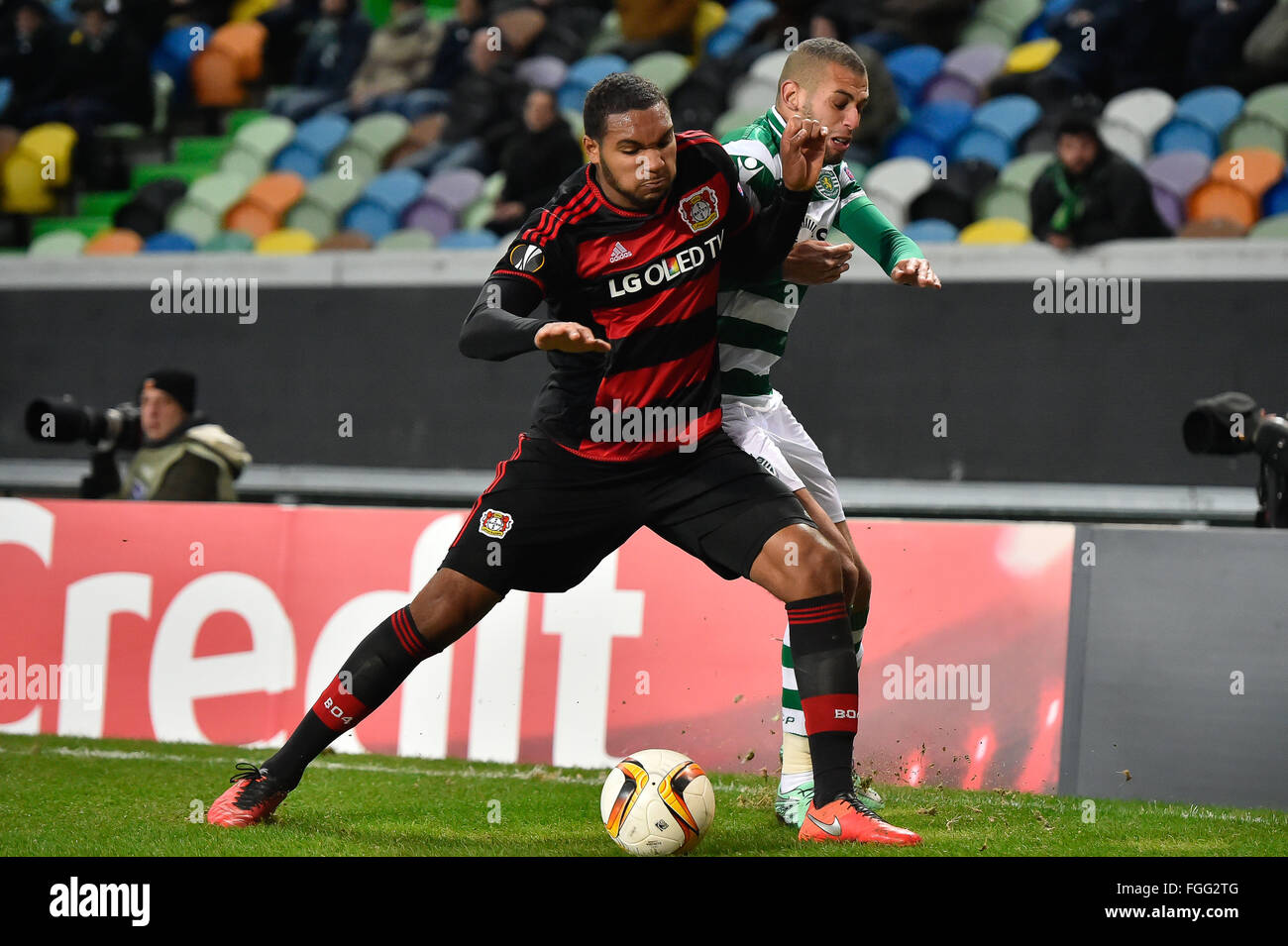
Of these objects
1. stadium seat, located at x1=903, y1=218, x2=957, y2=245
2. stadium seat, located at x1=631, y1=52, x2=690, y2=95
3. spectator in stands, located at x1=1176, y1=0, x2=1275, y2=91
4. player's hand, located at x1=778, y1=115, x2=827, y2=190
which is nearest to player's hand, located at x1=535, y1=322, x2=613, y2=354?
player's hand, located at x1=778, y1=115, x2=827, y2=190

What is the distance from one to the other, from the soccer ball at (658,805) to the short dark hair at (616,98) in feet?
6.16

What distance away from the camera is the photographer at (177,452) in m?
8.06

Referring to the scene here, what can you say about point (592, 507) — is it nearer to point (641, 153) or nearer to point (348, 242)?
point (641, 153)

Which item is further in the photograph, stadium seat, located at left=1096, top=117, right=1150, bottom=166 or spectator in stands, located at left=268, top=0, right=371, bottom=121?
spectator in stands, located at left=268, top=0, right=371, bottom=121

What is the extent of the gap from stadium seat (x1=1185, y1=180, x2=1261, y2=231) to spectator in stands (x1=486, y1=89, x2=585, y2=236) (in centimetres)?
413

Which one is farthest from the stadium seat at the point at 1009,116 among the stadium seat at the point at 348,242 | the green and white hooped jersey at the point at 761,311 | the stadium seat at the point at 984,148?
the green and white hooped jersey at the point at 761,311

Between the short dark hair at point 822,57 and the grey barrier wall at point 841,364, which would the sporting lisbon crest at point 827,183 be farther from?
the grey barrier wall at point 841,364

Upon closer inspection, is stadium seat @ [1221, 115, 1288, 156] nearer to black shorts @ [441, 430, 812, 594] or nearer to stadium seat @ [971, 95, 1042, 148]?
stadium seat @ [971, 95, 1042, 148]

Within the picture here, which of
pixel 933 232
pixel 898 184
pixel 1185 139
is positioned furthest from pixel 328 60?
pixel 1185 139

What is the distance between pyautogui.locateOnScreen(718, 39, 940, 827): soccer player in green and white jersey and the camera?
470 centimetres

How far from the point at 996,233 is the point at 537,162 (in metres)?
3.32

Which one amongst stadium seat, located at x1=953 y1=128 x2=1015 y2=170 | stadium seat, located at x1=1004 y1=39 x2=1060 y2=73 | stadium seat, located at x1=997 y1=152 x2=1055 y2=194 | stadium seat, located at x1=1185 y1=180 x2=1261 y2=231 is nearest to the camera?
stadium seat, located at x1=1185 y1=180 x2=1261 y2=231

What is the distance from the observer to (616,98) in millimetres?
4254
